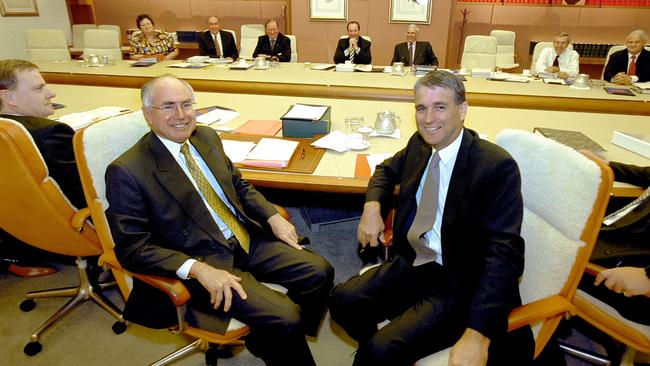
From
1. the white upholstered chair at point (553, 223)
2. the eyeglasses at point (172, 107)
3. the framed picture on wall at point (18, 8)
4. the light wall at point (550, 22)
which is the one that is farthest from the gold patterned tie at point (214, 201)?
the framed picture on wall at point (18, 8)

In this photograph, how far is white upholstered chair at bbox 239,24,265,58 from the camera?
5.70m

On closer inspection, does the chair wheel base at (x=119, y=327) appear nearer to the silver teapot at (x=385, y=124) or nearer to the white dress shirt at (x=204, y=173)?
the white dress shirt at (x=204, y=173)

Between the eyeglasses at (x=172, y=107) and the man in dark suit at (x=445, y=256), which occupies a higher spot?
the eyeglasses at (x=172, y=107)

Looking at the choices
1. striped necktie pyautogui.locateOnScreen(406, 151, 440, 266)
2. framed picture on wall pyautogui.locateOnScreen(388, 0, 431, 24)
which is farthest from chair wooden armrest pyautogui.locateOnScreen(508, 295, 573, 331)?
framed picture on wall pyautogui.locateOnScreen(388, 0, 431, 24)

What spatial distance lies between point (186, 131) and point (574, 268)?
4.48ft

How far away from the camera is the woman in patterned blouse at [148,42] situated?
5242 mm

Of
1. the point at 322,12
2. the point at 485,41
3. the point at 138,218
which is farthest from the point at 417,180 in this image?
the point at 322,12

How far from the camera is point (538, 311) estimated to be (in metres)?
1.17

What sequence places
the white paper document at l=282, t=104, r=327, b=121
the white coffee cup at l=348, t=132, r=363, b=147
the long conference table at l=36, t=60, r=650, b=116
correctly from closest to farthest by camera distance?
1. the white coffee cup at l=348, t=132, r=363, b=147
2. the white paper document at l=282, t=104, r=327, b=121
3. the long conference table at l=36, t=60, r=650, b=116

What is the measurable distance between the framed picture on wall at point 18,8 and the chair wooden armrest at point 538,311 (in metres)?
7.43

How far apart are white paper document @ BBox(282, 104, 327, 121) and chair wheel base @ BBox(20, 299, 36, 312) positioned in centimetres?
162

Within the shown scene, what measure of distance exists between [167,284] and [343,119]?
158 centimetres

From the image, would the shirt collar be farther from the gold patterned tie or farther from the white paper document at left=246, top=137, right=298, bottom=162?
the gold patterned tie

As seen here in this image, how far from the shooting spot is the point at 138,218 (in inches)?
55.7
